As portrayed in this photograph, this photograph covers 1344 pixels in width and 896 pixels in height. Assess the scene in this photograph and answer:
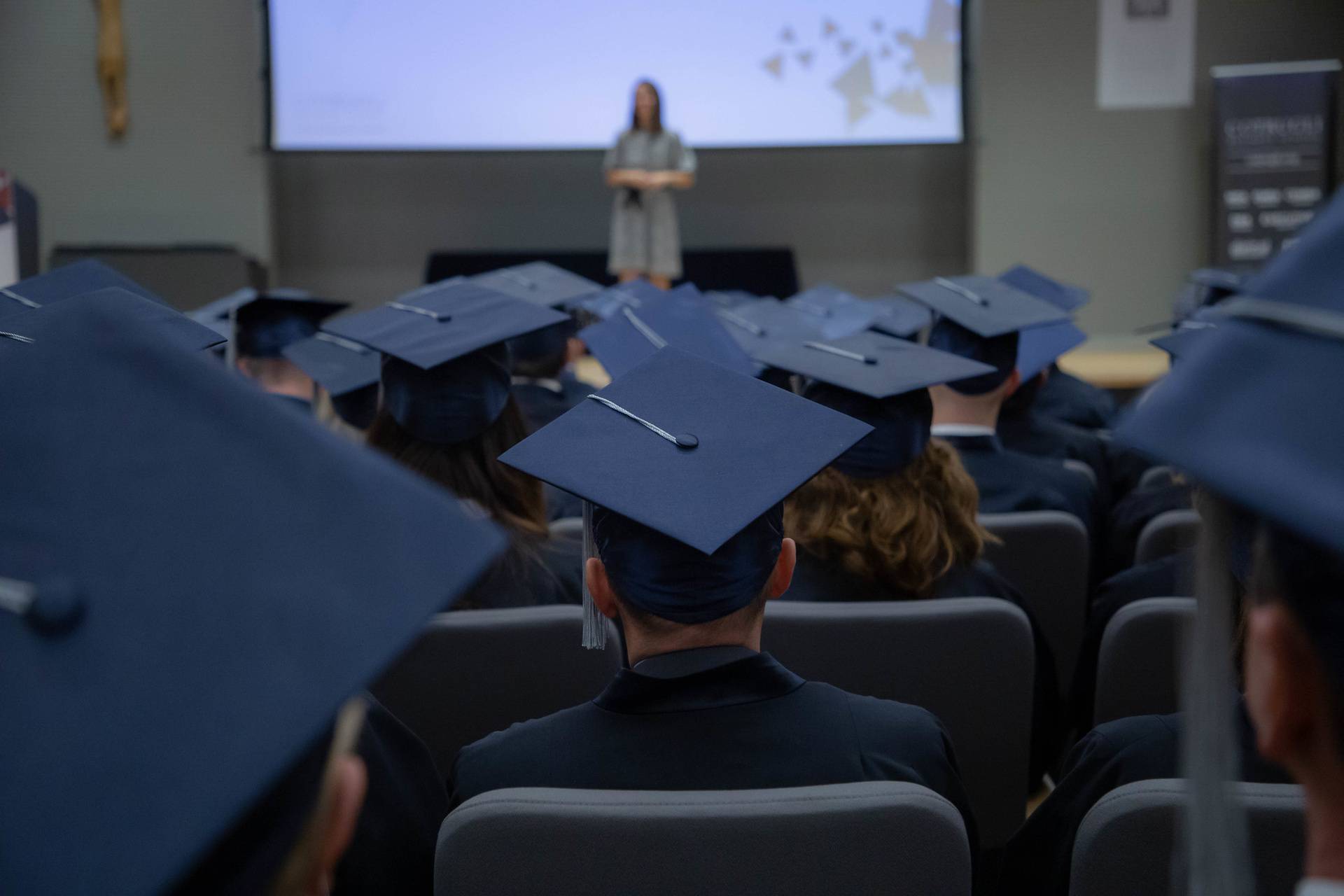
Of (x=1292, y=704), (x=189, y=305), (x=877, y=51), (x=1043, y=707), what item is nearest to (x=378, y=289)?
(x=189, y=305)

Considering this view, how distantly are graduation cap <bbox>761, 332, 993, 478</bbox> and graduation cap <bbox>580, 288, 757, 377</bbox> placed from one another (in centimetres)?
55

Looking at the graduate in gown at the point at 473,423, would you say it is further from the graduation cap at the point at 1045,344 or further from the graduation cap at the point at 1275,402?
the graduation cap at the point at 1045,344

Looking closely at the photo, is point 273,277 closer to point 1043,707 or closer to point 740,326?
point 740,326

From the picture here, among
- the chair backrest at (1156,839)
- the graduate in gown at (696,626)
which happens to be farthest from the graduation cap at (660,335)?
the chair backrest at (1156,839)

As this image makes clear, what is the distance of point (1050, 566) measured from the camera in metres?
2.56

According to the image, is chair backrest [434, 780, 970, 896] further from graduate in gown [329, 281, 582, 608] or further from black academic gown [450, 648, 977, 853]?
graduate in gown [329, 281, 582, 608]

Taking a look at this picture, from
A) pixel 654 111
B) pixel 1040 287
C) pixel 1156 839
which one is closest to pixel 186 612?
pixel 1156 839

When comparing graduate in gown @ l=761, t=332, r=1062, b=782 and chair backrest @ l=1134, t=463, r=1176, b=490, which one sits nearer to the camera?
graduate in gown @ l=761, t=332, r=1062, b=782

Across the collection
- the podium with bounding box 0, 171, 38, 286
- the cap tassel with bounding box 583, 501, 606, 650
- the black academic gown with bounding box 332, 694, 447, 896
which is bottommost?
the black academic gown with bounding box 332, 694, 447, 896

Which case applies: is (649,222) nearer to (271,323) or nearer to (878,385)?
(271,323)

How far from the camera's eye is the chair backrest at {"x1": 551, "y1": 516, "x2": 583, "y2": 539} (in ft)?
8.15

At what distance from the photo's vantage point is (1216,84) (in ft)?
29.4

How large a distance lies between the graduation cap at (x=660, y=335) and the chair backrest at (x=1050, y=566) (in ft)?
2.90

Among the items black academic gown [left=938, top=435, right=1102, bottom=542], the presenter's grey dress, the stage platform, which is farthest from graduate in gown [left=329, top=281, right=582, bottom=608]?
the stage platform
